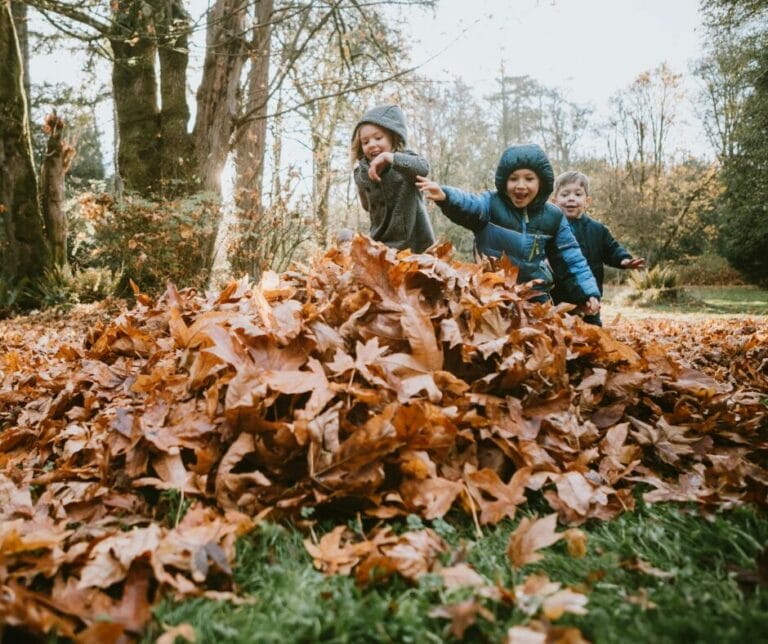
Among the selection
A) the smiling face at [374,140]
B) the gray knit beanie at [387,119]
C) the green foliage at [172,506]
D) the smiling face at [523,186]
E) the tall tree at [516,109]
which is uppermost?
the tall tree at [516,109]

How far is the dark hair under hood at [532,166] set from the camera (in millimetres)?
3428

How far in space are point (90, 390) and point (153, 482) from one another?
938 mm

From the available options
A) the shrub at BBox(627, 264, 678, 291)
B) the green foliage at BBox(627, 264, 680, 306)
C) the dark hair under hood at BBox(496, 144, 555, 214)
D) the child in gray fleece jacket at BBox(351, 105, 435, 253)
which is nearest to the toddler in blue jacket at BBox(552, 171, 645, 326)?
the dark hair under hood at BBox(496, 144, 555, 214)

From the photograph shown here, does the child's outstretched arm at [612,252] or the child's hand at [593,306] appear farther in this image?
the child's outstretched arm at [612,252]

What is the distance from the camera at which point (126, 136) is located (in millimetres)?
7121

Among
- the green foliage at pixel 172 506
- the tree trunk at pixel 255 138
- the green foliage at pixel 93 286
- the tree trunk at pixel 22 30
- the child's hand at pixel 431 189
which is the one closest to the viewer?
the green foliage at pixel 172 506

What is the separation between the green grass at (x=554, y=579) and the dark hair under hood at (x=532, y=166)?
8.43 ft

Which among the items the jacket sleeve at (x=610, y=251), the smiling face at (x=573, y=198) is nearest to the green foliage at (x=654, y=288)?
the jacket sleeve at (x=610, y=251)

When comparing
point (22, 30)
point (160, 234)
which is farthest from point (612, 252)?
point (22, 30)

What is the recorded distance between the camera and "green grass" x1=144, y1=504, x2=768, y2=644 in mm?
944

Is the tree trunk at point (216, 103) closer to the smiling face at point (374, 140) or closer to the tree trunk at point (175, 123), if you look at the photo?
the tree trunk at point (175, 123)

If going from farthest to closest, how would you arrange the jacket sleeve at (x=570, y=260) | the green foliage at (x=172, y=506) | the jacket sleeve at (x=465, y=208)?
the jacket sleeve at (x=570, y=260) → the jacket sleeve at (x=465, y=208) → the green foliage at (x=172, y=506)

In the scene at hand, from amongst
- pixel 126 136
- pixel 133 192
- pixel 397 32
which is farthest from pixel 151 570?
pixel 397 32

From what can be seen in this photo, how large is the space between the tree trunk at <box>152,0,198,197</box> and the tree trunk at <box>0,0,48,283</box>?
98.8 inches
